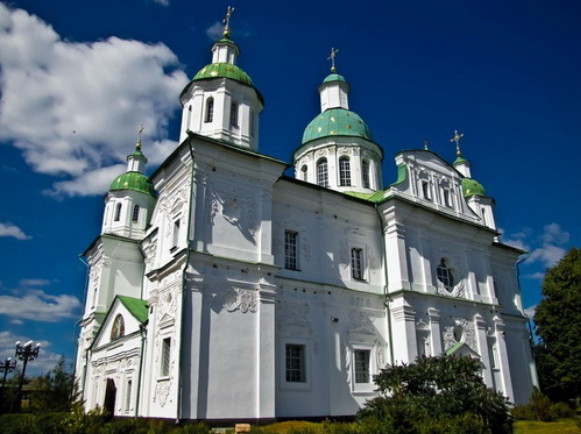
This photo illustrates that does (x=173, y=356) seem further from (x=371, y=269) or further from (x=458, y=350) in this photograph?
(x=458, y=350)

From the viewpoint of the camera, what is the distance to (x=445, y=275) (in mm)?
23062

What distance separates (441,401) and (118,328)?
45.9 ft

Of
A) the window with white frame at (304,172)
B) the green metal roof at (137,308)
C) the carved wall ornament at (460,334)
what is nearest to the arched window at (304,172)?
the window with white frame at (304,172)

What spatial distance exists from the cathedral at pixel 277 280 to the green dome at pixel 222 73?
0.07 meters

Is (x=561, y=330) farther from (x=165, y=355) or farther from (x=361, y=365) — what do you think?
(x=165, y=355)

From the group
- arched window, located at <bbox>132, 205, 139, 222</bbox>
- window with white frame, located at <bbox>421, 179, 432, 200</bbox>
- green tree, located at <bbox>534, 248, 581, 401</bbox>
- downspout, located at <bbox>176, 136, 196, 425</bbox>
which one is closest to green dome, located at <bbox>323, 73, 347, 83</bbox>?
window with white frame, located at <bbox>421, 179, 432, 200</bbox>

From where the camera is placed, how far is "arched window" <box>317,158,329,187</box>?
1016 inches

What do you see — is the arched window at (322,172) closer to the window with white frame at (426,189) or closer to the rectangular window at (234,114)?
the window with white frame at (426,189)

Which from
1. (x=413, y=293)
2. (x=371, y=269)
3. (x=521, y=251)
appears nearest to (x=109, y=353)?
(x=371, y=269)

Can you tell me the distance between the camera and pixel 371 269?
2072 cm

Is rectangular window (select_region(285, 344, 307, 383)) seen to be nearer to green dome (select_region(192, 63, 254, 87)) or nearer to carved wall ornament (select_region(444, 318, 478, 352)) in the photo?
carved wall ornament (select_region(444, 318, 478, 352))

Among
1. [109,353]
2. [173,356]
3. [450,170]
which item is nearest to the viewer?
[173,356]

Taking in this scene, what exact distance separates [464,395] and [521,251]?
62.7 feet

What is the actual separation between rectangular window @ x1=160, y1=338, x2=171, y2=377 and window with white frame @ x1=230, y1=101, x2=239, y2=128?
26.6ft
